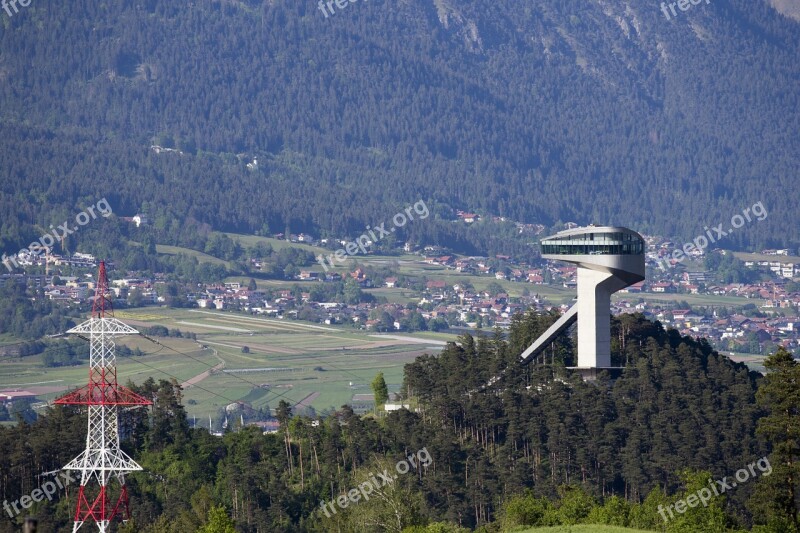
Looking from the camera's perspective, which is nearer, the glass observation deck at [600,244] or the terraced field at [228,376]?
the glass observation deck at [600,244]

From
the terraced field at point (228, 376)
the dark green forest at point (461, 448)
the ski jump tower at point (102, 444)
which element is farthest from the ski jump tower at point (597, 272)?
the terraced field at point (228, 376)

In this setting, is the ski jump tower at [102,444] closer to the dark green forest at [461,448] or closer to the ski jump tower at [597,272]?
the dark green forest at [461,448]

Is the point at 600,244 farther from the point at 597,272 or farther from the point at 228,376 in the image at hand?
the point at 228,376

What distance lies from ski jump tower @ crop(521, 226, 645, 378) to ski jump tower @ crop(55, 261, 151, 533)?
30.6m

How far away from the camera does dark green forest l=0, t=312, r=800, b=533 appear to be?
98562mm

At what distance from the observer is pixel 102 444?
308 feet

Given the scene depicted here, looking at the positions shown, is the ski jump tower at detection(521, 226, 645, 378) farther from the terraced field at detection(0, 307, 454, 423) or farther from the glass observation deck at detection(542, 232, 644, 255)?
the terraced field at detection(0, 307, 454, 423)

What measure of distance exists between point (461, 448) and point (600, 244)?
1699cm

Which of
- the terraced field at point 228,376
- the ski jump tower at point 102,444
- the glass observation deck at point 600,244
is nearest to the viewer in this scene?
the ski jump tower at point 102,444

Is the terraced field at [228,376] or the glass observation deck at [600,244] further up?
the glass observation deck at [600,244]

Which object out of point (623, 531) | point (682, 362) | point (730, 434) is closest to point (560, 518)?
point (623, 531)

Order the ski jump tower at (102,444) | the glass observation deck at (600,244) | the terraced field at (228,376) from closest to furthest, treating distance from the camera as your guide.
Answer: the ski jump tower at (102,444) < the glass observation deck at (600,244) < the terraced field at (228,376)

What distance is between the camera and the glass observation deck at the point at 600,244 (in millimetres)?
113062

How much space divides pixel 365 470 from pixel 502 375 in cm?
1538
